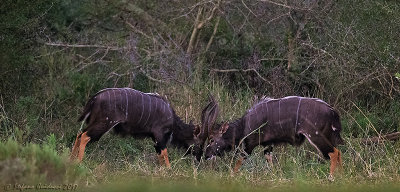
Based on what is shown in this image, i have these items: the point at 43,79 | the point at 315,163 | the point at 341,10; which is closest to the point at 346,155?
the point at 315,163

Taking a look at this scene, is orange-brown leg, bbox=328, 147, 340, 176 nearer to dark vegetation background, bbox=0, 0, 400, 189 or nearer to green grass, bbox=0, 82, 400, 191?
green grass, bbox=0, 82, 400, 191

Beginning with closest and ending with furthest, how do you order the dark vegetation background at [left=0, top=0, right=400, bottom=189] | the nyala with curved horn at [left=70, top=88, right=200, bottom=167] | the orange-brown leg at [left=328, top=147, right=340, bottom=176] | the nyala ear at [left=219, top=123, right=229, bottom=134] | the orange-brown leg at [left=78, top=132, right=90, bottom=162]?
1. the orange-brown leg at [left=328, top=147, right=340, bottom=176]
2. the orange-brown leg at [left=78, top=132, right=90, bottom=162]
3. the nyala with curved horn at [left=70, top=88, right=200, bottom=167]
4. the nyala ear at [left=219, top=123, right=229, bottom=134]
5. the dark vegetation background at [left=0, top=0, right=400, bottom=189]

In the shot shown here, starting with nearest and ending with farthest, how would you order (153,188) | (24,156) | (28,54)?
(153,188) → (24,156) → (28,54)

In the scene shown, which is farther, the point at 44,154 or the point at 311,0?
the point at 311,0

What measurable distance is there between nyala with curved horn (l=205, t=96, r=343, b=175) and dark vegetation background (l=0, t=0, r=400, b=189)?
136 centimetres

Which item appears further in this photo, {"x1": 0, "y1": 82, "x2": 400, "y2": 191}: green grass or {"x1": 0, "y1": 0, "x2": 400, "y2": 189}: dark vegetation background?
{"x1": 0, "y1": 0, "x2": 400, "y2": 189}: dark vegetation background

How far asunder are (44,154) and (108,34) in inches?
338

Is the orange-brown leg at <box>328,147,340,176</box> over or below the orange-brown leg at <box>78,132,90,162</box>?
over

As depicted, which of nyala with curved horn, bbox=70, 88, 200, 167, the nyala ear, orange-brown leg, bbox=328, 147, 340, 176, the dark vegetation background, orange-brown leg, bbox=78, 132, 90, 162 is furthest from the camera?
the dark vegetation background

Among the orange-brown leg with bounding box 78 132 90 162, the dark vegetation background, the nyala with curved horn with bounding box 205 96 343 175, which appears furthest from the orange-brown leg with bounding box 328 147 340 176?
the orange-brown leg with bounding box 78 132 90 162

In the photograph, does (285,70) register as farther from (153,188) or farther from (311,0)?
(153,188)

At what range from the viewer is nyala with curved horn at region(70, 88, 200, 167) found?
8.96 meters

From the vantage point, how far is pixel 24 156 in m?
5.53

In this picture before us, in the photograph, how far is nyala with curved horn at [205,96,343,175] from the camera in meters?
8.49
